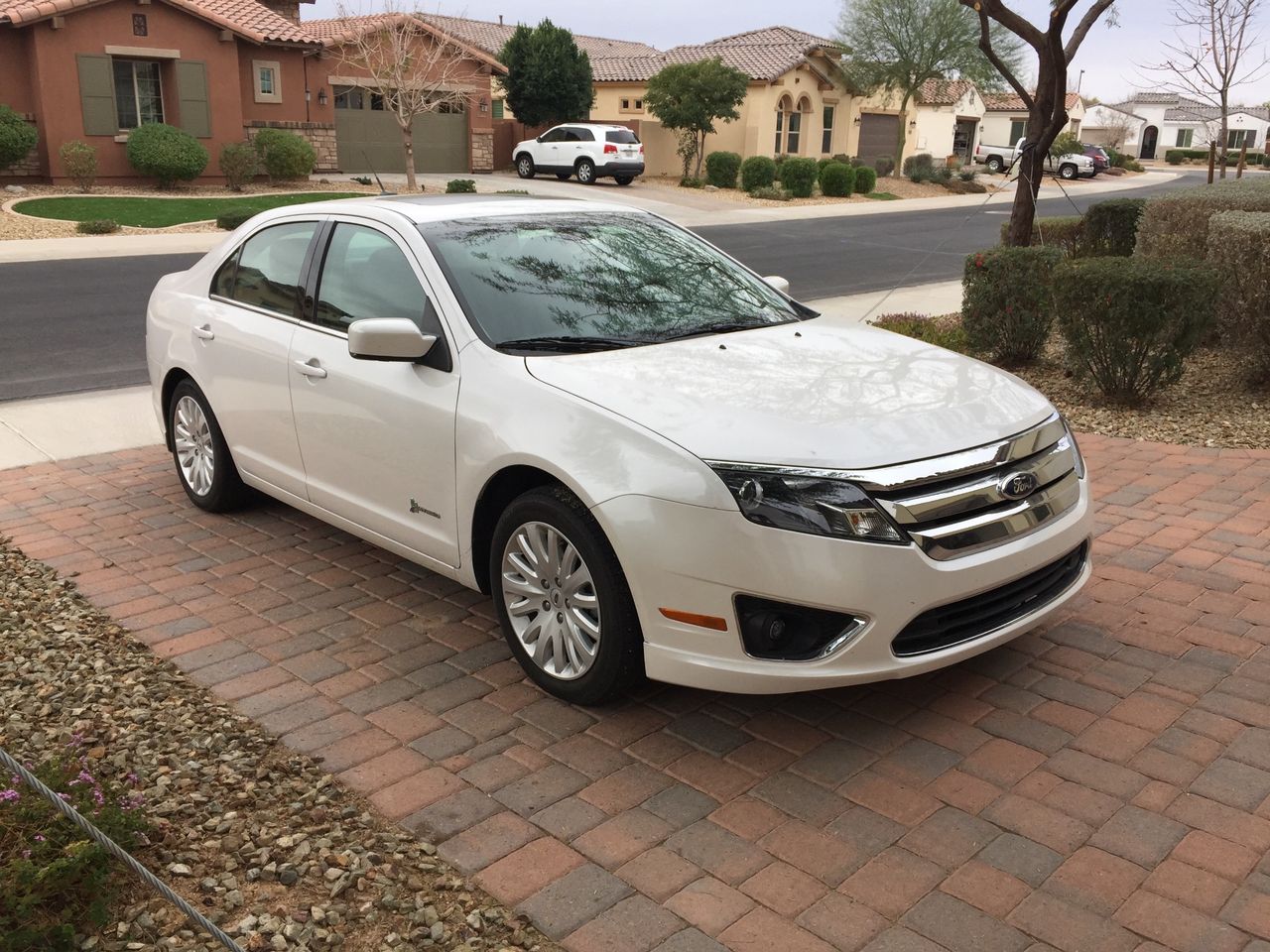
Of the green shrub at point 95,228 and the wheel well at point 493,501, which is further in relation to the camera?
the green shrub at point 95,228

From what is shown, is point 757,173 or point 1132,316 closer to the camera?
point 1132,316

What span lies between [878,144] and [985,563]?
50.1m

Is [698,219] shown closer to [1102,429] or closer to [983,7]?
[983,7]

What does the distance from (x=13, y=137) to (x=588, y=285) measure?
83.5 ft

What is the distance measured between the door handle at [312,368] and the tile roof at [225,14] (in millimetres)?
25336

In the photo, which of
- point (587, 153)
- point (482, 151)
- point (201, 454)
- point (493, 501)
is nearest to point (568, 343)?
point (493, 501)

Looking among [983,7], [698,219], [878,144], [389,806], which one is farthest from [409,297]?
[878,144]

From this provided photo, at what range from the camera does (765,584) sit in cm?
349

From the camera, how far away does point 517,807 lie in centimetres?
351

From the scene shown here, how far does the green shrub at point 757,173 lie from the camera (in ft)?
118

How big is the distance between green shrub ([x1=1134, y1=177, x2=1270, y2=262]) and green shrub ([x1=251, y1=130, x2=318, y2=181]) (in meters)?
24.0

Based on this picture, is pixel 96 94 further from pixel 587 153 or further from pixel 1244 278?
pixel 1244 278

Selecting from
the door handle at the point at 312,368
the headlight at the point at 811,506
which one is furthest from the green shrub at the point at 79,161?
the headlight at the point at 811,506

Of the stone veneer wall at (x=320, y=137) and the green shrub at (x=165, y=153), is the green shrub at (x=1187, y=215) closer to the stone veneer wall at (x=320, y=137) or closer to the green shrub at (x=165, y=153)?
the green shrub at (x=165, y=153)
